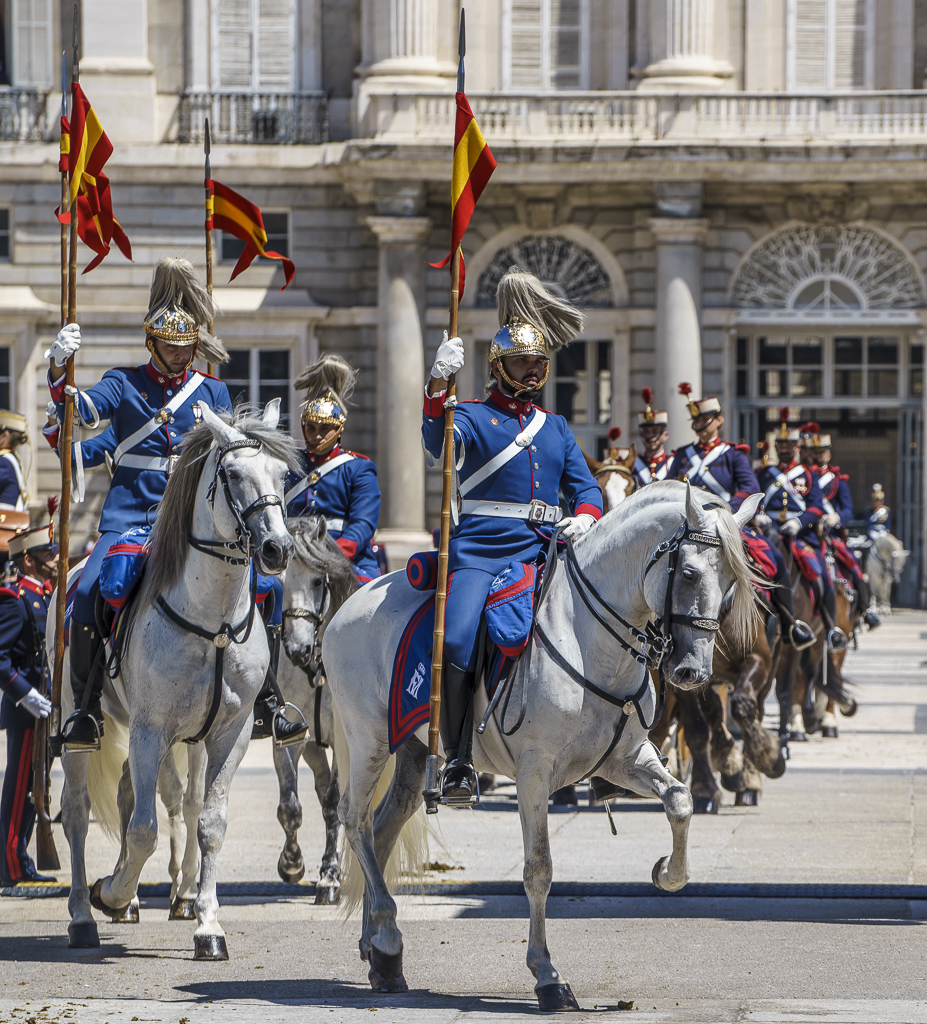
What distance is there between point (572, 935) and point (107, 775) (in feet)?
8.07

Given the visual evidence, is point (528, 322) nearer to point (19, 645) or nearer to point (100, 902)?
point (100, 902)

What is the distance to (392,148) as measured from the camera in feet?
98.0

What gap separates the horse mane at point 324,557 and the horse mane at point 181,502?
4.59 ft

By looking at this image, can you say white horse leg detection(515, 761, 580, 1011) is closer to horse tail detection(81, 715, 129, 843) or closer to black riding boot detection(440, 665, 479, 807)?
black riding boot detection(440, 665, 479, 807)

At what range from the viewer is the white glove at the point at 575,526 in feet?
23.7

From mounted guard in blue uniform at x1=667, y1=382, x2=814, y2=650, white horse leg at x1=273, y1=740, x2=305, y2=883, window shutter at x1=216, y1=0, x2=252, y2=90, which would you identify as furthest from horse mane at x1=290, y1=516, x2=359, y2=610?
window shutter at x1=216, y1=0, x2=252, y2=90

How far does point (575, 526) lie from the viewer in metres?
7.25

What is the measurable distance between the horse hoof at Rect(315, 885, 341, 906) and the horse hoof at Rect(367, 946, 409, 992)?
1.99m

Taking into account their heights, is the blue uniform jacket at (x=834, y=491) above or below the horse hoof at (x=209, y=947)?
above

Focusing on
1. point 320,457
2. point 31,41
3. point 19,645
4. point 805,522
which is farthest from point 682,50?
point 19,645

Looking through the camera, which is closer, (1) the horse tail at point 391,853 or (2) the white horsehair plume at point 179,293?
(1) the horse tail at point 391,853

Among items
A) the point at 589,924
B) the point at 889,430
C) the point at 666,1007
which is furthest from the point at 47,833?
the point at 889,430

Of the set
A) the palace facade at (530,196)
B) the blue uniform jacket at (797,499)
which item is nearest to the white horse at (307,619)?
the blue uniform jacket at (797,499)

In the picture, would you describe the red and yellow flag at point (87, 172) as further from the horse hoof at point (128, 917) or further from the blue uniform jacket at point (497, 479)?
the horse hoof at point (128, 917)
